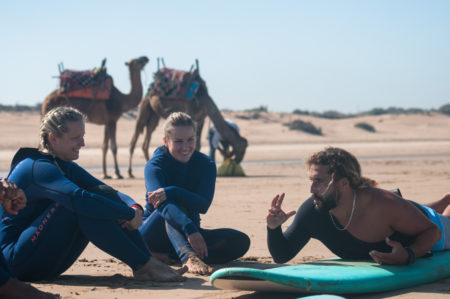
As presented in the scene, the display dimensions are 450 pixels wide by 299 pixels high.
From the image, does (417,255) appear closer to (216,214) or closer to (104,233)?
(104,233)

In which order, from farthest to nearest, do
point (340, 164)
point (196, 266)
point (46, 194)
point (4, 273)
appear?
point (196, 266), point (340, 164), point (46, 194), point (4, 273)

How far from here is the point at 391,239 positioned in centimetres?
508

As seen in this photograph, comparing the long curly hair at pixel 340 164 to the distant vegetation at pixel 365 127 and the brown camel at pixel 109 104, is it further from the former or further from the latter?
the distant vegetation at pixel 365 127

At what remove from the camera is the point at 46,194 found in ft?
15.5

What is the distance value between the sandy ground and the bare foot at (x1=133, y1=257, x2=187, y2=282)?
0.05m

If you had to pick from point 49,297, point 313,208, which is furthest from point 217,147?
point 49,297

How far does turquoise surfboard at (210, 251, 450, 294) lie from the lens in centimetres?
442

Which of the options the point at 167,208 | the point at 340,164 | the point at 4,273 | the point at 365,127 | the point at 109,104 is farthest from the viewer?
the point at 365,127

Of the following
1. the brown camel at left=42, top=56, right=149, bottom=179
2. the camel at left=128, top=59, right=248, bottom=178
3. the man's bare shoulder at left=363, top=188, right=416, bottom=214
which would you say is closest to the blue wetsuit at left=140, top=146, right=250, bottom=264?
the man's bare shoulder at left=363, top=188, right=416, bottom=214

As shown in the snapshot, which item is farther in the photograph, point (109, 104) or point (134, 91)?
point (134, 91)

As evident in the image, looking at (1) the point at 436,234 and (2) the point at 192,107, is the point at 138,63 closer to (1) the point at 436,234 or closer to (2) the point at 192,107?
(2) the point at 192,107

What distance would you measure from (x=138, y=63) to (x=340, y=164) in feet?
43.2

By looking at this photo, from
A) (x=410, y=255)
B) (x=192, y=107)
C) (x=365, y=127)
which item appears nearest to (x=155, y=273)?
(x=410, y=255)

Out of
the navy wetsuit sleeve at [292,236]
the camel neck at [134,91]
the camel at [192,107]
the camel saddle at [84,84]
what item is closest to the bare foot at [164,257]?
the navy wetsuit sleeve at [292,236]
